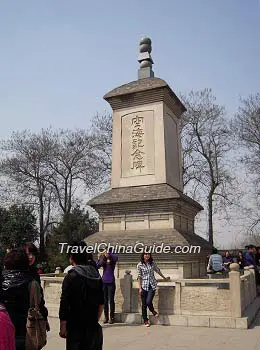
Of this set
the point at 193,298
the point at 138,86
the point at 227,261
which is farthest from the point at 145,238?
the point at 227,261

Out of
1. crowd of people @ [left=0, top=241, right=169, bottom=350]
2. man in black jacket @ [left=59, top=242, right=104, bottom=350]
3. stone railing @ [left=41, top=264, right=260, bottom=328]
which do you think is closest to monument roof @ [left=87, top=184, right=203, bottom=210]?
stone railing @ [left=41, top=264, right=260, bottom=328]

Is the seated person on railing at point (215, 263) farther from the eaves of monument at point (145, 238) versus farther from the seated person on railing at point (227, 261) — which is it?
the seated person on railing at point (227, 261)

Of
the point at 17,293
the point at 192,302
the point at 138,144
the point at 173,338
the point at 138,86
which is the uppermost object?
the point at 138,86

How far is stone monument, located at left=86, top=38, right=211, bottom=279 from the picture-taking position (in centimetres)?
902

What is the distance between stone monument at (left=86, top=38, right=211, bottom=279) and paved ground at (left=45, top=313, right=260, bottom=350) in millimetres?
1949

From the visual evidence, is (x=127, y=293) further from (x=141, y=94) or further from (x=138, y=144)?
(x=141, y=94)

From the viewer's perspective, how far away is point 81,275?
3637 mm

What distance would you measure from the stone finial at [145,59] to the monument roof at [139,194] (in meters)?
3.75

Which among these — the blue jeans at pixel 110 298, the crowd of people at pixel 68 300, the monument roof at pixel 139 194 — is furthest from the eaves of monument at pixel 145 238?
the crowd of people at pixel 68 300

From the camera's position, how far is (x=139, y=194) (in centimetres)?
965

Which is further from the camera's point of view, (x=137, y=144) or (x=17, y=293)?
(x=137, y=144)

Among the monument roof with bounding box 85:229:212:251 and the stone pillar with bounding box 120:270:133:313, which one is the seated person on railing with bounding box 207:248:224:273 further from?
the stone pillar with bounding box 120:270:133:313

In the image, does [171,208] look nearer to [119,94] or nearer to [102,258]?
[102,258]

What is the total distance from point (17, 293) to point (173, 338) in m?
3.68
